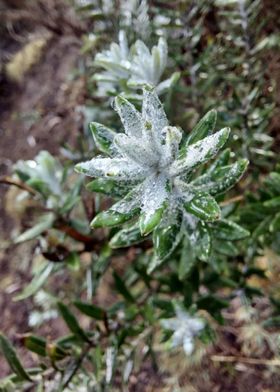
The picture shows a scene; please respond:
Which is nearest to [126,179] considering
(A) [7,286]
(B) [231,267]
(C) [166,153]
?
(C) [166,153]

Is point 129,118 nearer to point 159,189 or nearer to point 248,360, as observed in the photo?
point 159,189

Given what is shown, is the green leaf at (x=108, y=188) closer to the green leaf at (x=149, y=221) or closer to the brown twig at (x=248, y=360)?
the green leaf at (x=149, y=221)

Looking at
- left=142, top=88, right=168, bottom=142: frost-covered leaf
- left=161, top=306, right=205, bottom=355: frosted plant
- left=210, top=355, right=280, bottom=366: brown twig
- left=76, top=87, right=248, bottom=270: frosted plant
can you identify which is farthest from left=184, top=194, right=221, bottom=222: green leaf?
left=210, top=355, right=280, bottom=366: brown twig

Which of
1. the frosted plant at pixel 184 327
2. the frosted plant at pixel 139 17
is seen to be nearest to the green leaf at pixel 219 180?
the frosted plant at pixel 184 327

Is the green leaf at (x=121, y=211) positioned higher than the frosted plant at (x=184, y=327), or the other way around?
the green leaf at (x=121, y=211)

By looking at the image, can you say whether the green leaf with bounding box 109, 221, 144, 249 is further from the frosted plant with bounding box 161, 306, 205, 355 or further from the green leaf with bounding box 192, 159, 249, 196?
the frosted plant with bounding box 161, 306, 205, 355

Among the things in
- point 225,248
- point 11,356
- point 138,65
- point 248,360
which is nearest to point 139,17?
point 138,65
